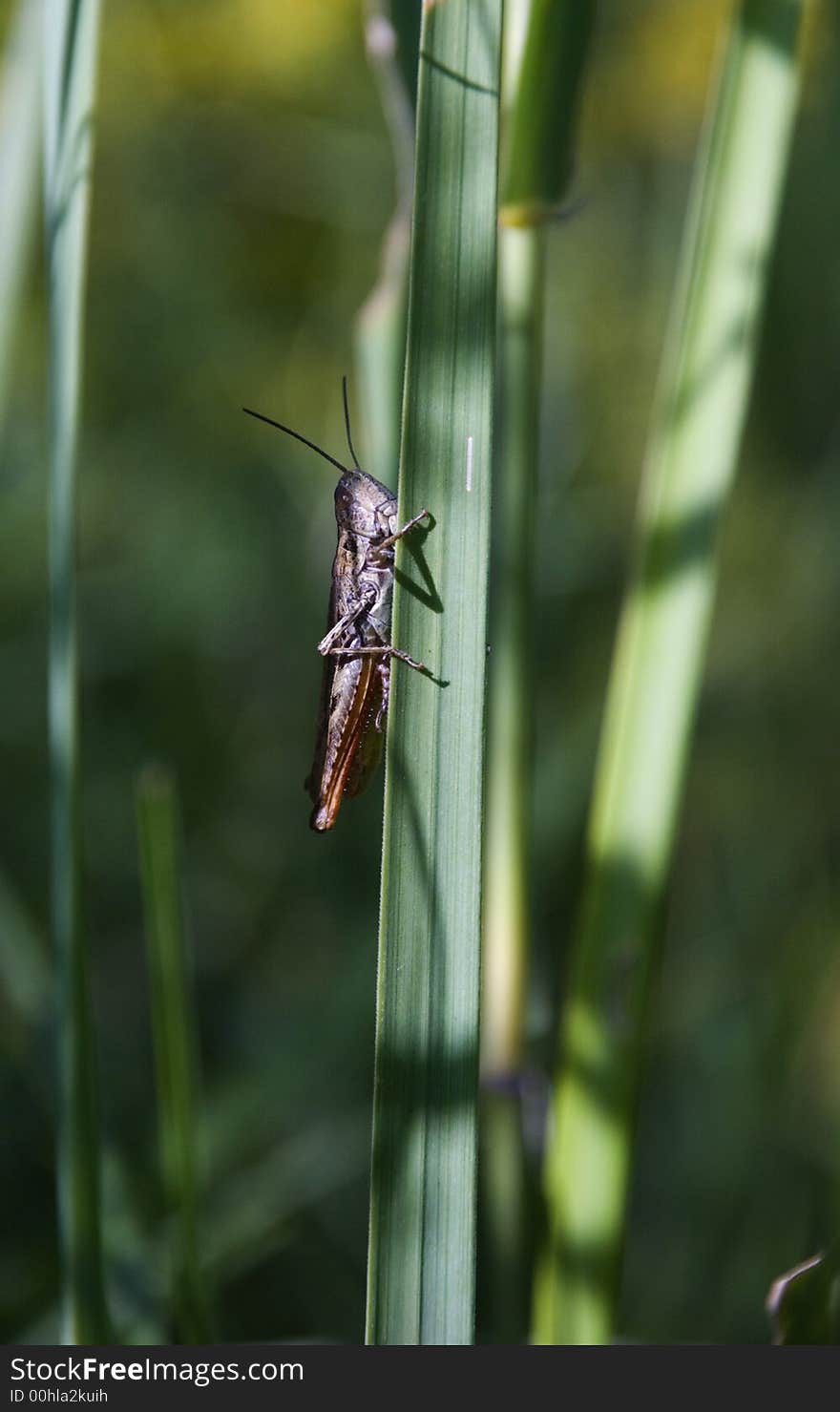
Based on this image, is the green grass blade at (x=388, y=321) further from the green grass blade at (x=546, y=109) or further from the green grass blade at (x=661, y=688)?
the green grass blade at (x=661, y=688)

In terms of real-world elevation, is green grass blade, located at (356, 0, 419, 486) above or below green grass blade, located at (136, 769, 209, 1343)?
above

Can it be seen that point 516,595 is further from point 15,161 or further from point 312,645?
point 312,645

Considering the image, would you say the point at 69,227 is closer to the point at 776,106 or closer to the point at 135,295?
Result: the point at 776,106

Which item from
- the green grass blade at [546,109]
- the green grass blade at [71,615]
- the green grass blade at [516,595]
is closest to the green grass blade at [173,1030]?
the green grass blade at [71,615]

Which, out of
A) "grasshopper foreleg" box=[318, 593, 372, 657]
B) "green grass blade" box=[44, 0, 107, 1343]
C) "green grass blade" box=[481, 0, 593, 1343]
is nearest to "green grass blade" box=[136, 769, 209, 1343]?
"green grass blade" box=[44, 0, 107, 1343]

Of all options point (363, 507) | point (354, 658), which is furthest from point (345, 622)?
point (363, 507)

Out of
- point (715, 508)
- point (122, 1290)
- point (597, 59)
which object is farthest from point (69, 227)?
point (597, 59)

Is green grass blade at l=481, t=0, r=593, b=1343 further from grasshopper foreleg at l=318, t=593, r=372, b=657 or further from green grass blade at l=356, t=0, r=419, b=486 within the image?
grasshopper foreleg at l=318, t=593, r=372, b=657
